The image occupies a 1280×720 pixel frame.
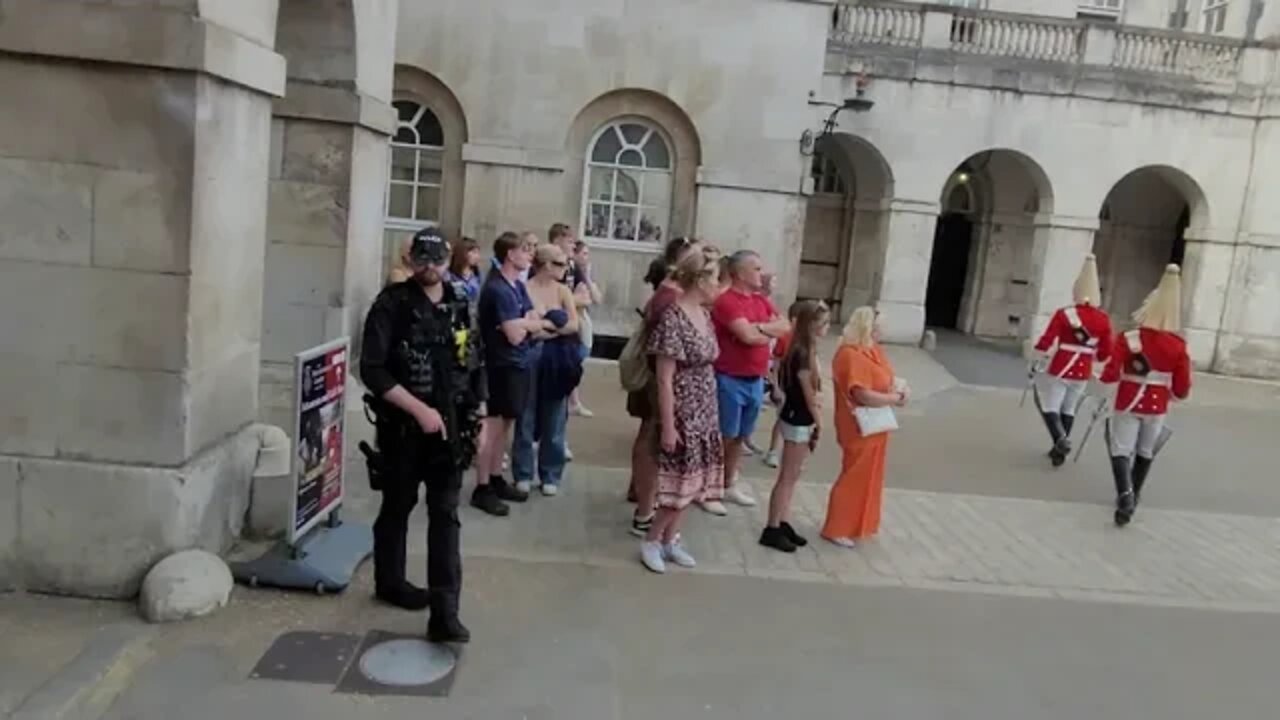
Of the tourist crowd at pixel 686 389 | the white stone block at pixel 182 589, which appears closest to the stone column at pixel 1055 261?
the tourist crowd at pixel 686 389

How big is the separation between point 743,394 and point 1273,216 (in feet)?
52.8

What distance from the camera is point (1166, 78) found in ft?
62.8

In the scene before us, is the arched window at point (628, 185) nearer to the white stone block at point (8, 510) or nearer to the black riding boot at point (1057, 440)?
the black riding boot at point (1057, 440)

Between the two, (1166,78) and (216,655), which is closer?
(216,655)

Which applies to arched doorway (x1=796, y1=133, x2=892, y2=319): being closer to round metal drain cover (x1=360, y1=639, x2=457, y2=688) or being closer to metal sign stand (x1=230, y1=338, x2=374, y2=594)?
metal sign stand (x1=230, y1=338, x2=374, y2=594)

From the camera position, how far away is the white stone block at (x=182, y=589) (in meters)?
4.93

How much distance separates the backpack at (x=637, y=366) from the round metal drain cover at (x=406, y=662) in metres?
2.06

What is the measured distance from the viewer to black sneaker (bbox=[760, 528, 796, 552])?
684 centimetres

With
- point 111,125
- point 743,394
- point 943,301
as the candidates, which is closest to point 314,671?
point 111,125

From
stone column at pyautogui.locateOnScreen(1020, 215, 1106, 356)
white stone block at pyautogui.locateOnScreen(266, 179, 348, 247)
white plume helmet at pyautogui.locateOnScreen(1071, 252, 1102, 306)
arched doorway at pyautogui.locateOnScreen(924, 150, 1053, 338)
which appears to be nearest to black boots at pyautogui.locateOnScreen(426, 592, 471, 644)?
white stone block at pyautogui.locateOnScreen(266, 179, 348, 247)

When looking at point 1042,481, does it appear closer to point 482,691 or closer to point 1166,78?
point 482,691

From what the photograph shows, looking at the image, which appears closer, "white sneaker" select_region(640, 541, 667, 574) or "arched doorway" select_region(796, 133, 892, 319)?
"white sneaker" select_region(640, 541, 667, 574)

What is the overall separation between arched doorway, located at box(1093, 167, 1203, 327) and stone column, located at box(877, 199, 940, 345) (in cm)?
578

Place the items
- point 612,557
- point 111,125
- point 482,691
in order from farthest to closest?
point 612,557 < point 111,125 < point 482,691
